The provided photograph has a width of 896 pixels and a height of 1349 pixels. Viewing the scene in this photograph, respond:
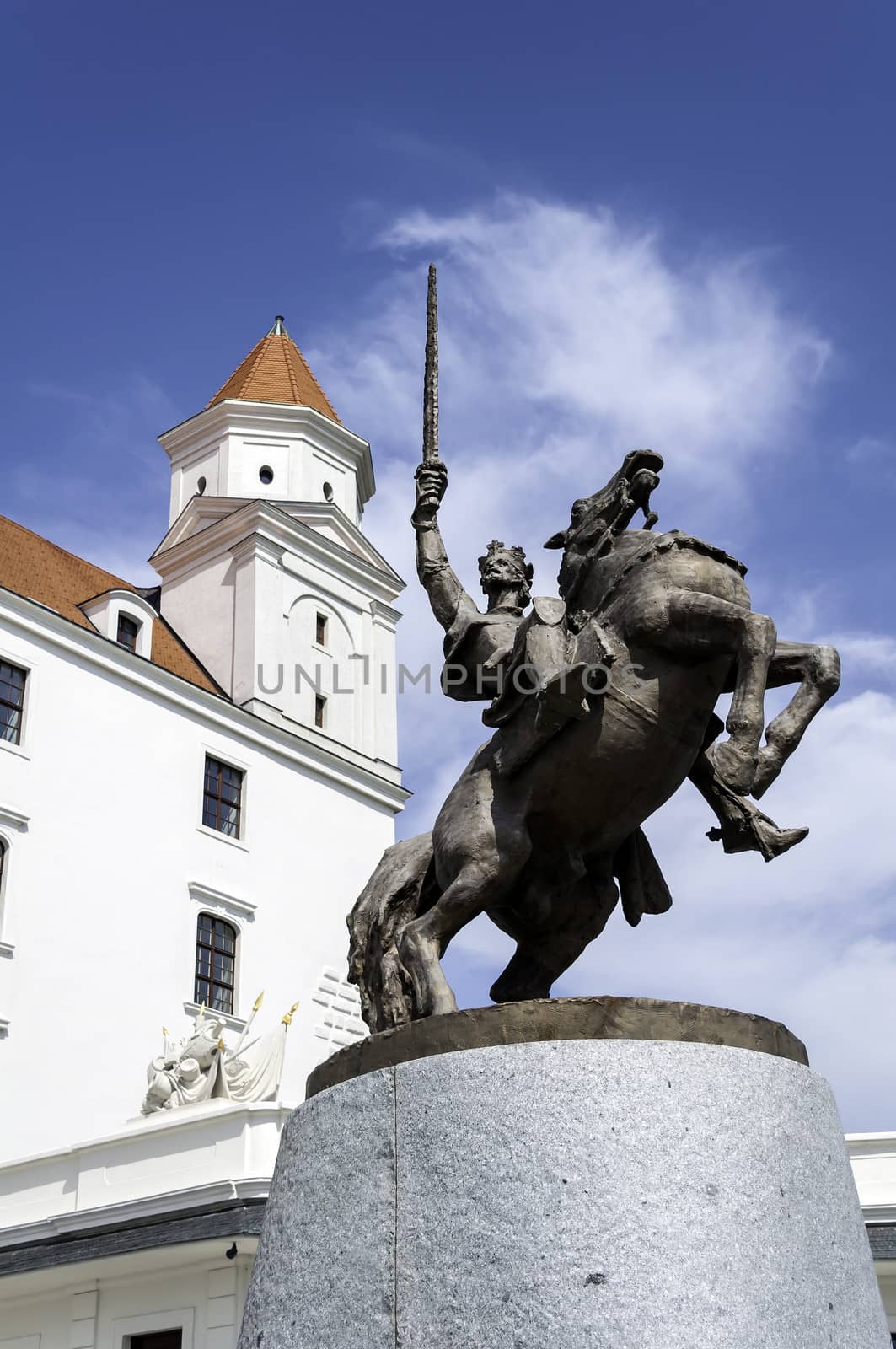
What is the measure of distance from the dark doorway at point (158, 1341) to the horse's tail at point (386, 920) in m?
16.3

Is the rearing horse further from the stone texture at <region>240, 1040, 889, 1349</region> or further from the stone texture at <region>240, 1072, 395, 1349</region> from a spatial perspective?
the stone texture at <region>240, 1040, 889, 1349</region>

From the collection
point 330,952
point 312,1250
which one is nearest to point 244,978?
point 330,952

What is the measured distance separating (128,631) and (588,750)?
1140 inches

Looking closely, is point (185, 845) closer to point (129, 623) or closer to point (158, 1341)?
point (129, 623)

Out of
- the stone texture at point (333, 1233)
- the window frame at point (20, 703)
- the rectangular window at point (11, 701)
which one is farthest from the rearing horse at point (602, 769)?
the rectangular window at point (11, 701)

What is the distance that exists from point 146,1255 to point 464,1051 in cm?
1721

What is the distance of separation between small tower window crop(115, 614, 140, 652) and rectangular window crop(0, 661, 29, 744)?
4047mm

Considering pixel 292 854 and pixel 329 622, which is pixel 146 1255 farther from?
pixel 329 622

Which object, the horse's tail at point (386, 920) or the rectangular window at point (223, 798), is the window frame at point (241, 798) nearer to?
the rectangular window at point (223, 798)

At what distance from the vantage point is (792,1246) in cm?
403

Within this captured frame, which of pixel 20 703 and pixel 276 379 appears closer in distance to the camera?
pixel 20 703

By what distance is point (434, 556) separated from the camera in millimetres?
6062

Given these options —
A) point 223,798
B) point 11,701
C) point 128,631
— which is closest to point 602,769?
point 11,701

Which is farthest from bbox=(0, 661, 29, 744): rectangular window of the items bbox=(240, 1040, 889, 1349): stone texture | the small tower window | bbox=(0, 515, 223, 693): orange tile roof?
bbox=(240, 1040, 889, 1349): stone texture
